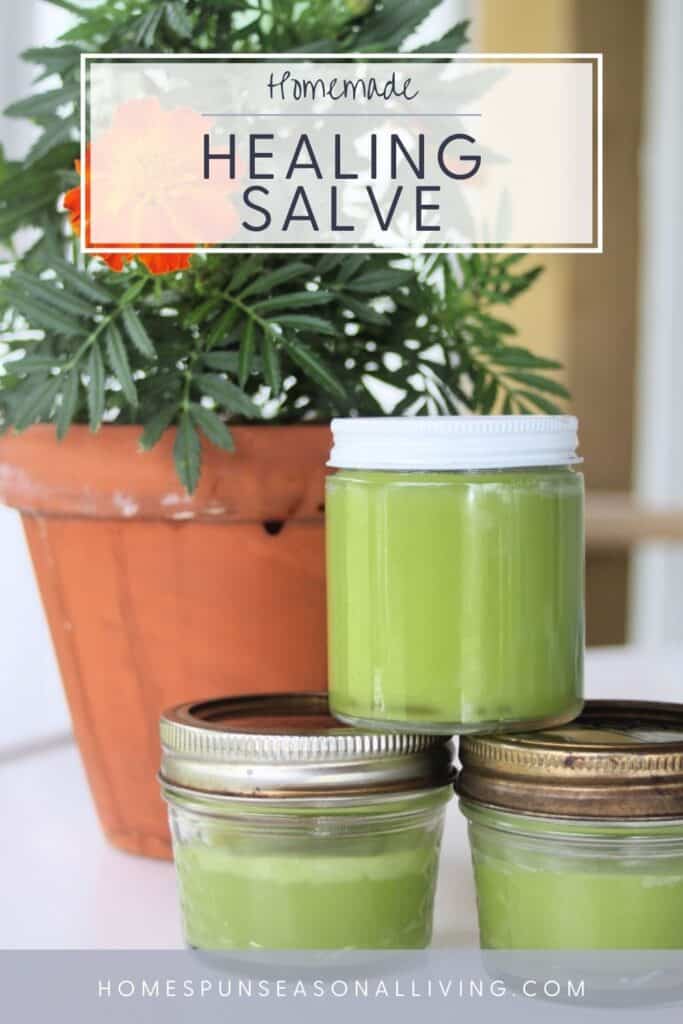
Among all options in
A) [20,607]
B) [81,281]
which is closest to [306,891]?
[81,281]

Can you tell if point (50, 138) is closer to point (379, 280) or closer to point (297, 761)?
point (379, 280)

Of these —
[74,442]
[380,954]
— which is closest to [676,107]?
[74,442]

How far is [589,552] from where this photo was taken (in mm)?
2537

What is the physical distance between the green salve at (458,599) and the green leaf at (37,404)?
20 centimetres

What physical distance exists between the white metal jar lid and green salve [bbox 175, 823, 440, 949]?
16 cm

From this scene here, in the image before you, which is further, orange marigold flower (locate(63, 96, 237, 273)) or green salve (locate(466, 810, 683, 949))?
orange marigold flower (locate(63, 96, 237, 273))

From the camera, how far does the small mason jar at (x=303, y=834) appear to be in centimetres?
56

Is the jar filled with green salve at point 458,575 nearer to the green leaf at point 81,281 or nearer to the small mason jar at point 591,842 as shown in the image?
the small mason jar at point 591,842

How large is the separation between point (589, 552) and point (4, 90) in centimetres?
159

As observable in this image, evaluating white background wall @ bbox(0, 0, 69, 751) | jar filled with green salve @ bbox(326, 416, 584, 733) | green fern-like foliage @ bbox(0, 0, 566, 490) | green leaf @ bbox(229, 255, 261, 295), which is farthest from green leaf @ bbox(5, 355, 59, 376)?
white background wall @ bbox(0, 0, 69, 751)

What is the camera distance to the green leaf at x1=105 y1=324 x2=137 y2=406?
66cm

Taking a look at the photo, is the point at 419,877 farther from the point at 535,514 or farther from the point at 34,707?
the point at 34,707

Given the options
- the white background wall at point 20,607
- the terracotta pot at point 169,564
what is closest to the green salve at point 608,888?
the terracotta pot at point 169,564

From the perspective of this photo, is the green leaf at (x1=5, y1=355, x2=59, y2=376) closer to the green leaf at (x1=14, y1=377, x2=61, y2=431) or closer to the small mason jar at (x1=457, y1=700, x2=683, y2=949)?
the green leaf at (x1=14, y1=377, x2=61, y2=431)
